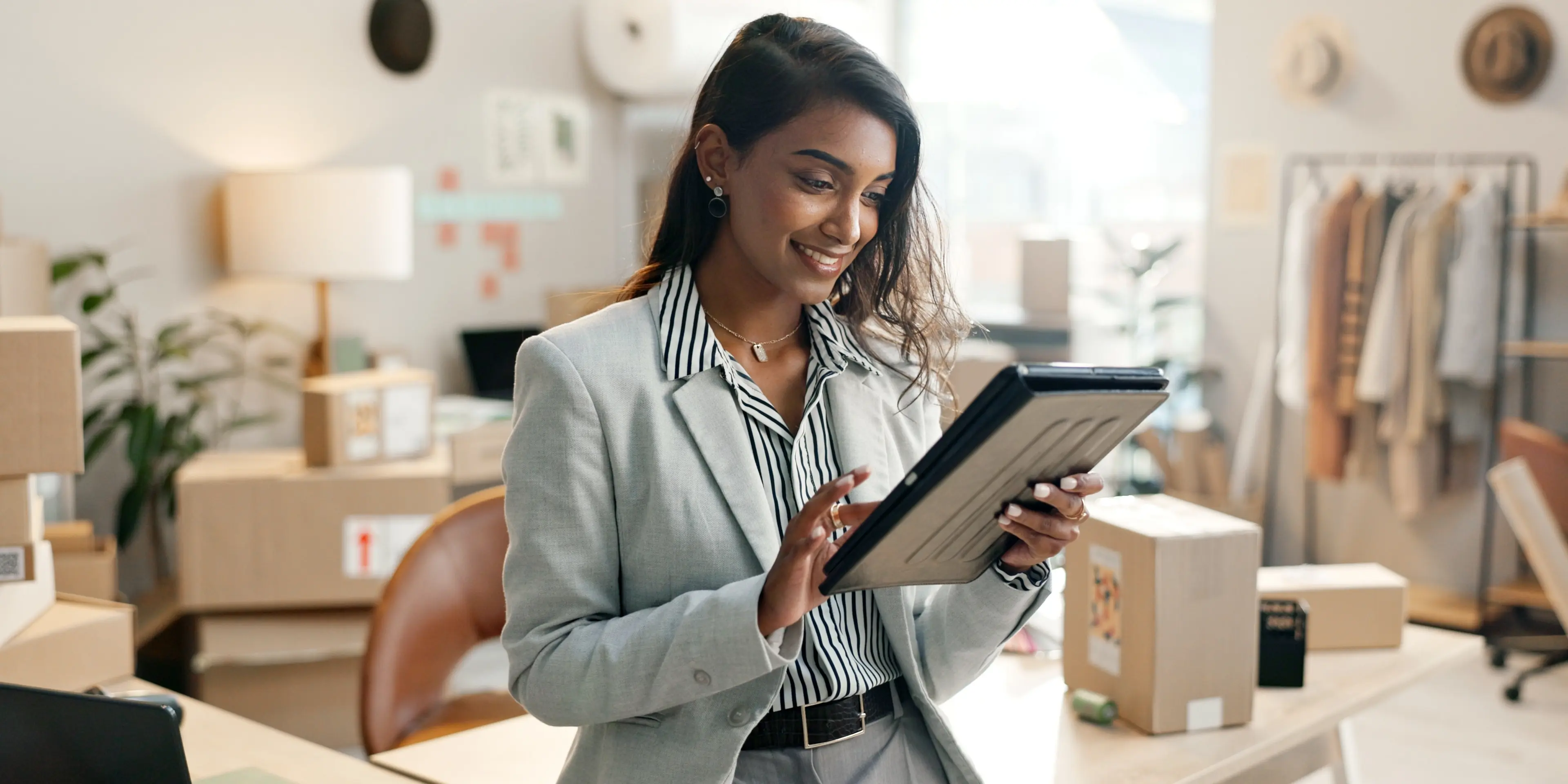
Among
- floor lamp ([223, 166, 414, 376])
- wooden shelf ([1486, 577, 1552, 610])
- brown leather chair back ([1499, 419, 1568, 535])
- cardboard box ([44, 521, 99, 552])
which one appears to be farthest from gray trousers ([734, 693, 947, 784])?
wooden shelf ([1486, 577, 1552, 610])

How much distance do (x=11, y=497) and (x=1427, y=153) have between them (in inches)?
196

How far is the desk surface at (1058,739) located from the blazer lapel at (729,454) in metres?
0.43

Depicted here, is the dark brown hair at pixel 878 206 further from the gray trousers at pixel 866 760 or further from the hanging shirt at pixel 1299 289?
the hanging shirt at pixel 1299 289

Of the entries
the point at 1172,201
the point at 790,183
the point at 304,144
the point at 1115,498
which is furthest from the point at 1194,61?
the point at 790,183

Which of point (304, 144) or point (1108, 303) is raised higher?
point (304, 144)

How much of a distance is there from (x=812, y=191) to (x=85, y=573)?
2.62 meters

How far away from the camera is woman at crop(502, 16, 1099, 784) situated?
1256 millimetres

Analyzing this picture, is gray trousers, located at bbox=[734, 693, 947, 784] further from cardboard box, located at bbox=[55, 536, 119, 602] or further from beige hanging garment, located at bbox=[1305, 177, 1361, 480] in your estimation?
beige hanging garment, located at bbox=[1305, 177, 1361, 480]

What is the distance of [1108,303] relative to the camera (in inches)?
243

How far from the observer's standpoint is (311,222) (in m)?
4.28

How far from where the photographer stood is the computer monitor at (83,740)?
3.86 ft

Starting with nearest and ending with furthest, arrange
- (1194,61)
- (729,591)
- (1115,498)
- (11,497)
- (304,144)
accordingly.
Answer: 1. (729,591)
2. (11,497)
3. (1115,498)
4. (304,144)
5. (1194,61)

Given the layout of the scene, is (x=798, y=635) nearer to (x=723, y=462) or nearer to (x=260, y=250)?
(x=723, y=462)

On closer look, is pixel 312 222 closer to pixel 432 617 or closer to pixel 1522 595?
pixel 432 617
